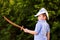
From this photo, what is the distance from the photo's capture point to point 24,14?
8.44 meters

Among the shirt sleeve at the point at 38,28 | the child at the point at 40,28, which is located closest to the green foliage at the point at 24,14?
the child at the point at 40,28

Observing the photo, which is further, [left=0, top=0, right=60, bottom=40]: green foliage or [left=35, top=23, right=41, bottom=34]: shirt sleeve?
[left=0, top=0, right=60, bottom=40]: green foliage

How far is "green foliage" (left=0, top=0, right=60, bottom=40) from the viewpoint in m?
7.98

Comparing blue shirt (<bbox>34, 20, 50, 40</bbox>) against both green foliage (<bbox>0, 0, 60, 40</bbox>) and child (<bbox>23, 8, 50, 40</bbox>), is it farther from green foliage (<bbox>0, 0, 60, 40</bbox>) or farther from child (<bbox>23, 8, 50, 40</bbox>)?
green foliage (<bbox>0, 0, 60, 40</bbox>)

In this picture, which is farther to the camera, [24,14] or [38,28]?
[24,14]

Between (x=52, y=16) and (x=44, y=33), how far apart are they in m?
2.84

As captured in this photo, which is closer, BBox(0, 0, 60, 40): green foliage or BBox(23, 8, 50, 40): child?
BBox(23, 8, 50, 40): child

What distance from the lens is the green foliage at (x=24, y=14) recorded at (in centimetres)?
798

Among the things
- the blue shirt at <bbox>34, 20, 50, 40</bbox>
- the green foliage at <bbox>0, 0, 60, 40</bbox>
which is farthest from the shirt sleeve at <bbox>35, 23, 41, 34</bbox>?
the green foliage at <bbox>0, 0, 60, 40</bbox>

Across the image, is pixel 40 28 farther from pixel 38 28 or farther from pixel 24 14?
pixel 24 14

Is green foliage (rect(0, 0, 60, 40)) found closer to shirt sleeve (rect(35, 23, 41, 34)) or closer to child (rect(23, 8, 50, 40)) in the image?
child (rect(23, 8, 50, 40))

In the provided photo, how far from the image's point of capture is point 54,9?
26.2 feet

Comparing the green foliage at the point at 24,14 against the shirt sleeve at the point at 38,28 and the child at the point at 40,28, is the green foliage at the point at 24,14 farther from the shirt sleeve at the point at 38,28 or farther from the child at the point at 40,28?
the shirt sleeve at the point at 38,28

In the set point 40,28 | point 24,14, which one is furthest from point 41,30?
point 24,14
